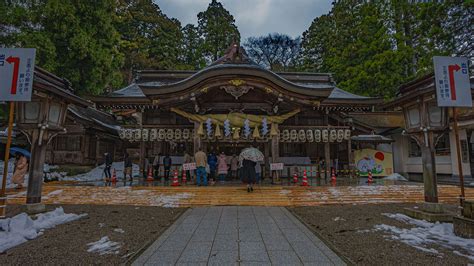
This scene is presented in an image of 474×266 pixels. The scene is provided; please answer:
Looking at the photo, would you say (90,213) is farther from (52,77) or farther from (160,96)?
(160,96)

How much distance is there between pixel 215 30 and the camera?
1363 inches

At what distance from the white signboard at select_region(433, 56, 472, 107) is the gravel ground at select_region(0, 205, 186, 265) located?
23.2ft

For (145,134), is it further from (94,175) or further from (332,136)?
(332,136)

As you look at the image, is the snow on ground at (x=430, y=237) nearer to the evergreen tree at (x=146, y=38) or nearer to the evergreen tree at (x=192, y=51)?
the evergreen tree at (x=146, y=38)

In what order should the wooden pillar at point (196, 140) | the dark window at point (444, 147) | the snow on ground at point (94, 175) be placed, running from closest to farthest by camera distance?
the wooden pillar at point (196, 140)
the snow on ground at point (94, 175)
the dark window at point (444, 147)

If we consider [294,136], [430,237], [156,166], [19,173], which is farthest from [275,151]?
[19,173]

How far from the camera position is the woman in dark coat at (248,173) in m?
9.21

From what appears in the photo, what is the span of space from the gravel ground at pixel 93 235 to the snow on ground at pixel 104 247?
8cm

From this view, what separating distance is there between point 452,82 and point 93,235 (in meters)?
8.57

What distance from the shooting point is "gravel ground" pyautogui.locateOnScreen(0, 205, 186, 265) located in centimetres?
378

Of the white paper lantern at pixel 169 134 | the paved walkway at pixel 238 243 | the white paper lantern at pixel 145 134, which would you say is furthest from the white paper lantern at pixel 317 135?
the white paper lantern at pixel 145 134

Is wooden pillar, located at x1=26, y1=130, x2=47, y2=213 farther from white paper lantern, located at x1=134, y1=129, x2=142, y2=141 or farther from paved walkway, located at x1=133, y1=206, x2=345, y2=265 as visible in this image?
white paper lantern, located at x1=134, y1=129, x2=142, y2=141

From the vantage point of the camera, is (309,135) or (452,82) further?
(309,135)

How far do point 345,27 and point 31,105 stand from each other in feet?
91.5
